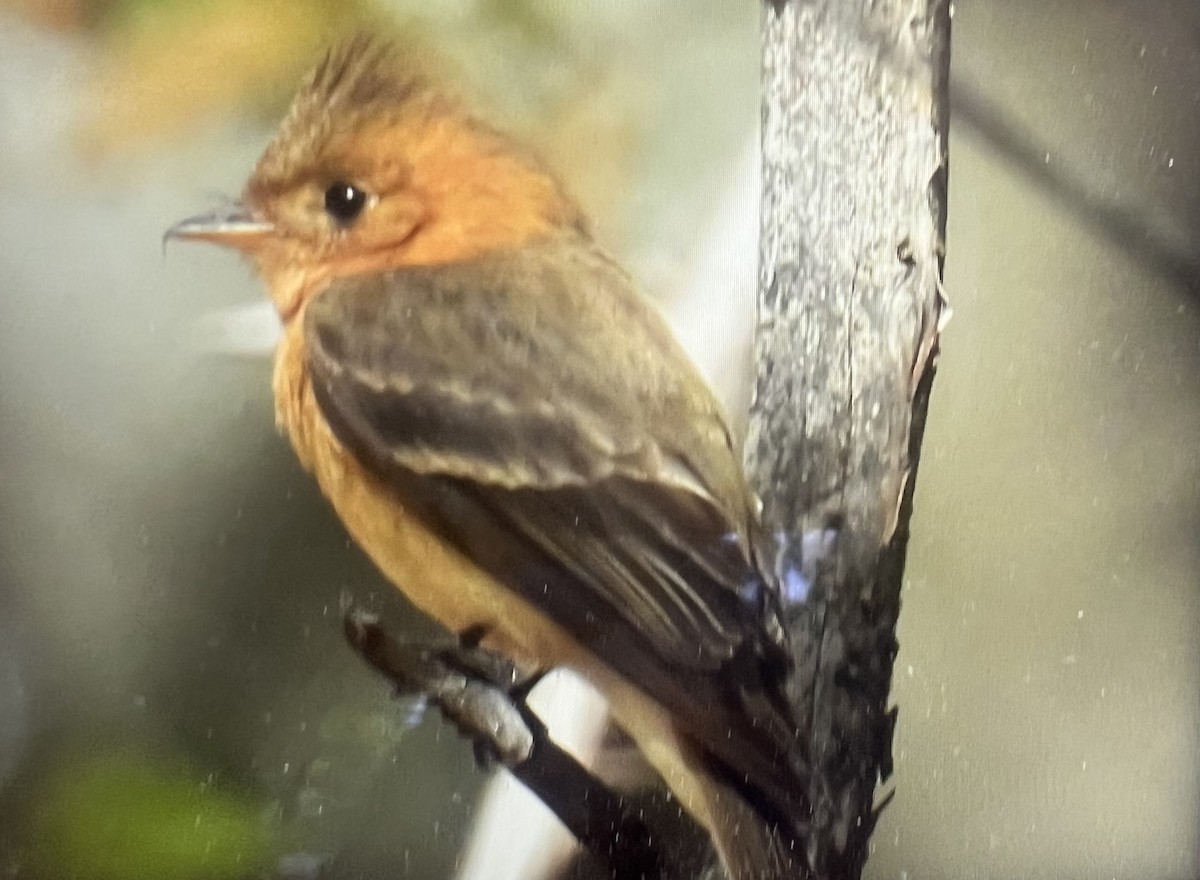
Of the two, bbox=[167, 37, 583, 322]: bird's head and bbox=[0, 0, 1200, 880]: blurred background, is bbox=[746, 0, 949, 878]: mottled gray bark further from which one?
bbox=[167, 37, 583, 322]: bird's head

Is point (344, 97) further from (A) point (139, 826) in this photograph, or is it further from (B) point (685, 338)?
(A) point (139, 826)

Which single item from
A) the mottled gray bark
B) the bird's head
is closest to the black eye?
the bird's head

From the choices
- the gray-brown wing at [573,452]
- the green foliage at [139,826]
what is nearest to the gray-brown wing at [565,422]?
the gray-brown wing at [573,452]

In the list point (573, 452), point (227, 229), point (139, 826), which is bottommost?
point (139, 826)

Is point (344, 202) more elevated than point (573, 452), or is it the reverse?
point (344, 202)

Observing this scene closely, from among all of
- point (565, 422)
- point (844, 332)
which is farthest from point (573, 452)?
point (844, 332)

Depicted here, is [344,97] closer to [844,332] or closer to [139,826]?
[844,332]

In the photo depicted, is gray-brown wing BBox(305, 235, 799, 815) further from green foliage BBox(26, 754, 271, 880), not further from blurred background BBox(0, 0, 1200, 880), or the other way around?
green foliage BBox(26, 754, 271, 880)

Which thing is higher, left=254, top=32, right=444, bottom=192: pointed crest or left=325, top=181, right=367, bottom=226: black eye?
left=254, top=32, right=444, bottom=192: pointed crest
